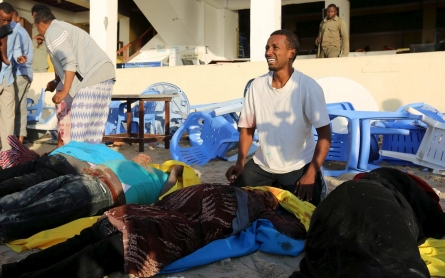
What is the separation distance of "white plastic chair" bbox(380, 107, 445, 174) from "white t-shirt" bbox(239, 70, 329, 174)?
1.84 m

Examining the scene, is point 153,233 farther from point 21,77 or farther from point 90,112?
point 21,77

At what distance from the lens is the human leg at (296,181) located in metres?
2.72

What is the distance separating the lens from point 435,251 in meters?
2.04

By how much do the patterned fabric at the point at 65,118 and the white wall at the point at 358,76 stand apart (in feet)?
12.2

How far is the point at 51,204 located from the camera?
7.58ft

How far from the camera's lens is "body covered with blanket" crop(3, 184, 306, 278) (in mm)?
1773

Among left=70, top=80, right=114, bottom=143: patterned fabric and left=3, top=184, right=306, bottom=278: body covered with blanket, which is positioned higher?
left=70, top=80, right=114, bottom=143: patterned fabric

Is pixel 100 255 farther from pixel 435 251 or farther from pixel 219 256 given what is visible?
pixel 435 251

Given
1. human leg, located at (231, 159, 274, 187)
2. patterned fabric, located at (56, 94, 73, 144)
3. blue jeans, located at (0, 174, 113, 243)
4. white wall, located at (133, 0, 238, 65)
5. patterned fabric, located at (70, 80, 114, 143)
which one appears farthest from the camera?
white wall, located at (133, 0, 238, 65)

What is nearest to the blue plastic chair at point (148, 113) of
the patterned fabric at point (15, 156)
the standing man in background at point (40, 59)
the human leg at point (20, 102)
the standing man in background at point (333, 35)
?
the human leg at point (20, 102)

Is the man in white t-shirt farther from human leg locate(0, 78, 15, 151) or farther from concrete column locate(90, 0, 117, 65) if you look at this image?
concrete column locate(90, 0, 117, 65)

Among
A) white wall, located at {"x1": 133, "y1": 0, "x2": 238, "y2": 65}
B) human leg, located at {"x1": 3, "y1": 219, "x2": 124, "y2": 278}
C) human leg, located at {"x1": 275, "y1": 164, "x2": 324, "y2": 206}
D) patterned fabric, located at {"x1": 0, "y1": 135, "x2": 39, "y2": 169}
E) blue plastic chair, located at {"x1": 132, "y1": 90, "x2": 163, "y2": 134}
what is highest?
white wall, located at {"x1": 133, "y1": 0, "x2": 238, "y2": 65}

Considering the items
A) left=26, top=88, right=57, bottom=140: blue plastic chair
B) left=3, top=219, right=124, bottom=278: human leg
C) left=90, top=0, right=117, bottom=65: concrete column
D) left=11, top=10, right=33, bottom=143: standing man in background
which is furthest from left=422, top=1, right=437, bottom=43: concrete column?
left=3, top=219, right=124, bottom=278: human leg

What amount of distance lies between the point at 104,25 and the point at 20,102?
12.0 feet
